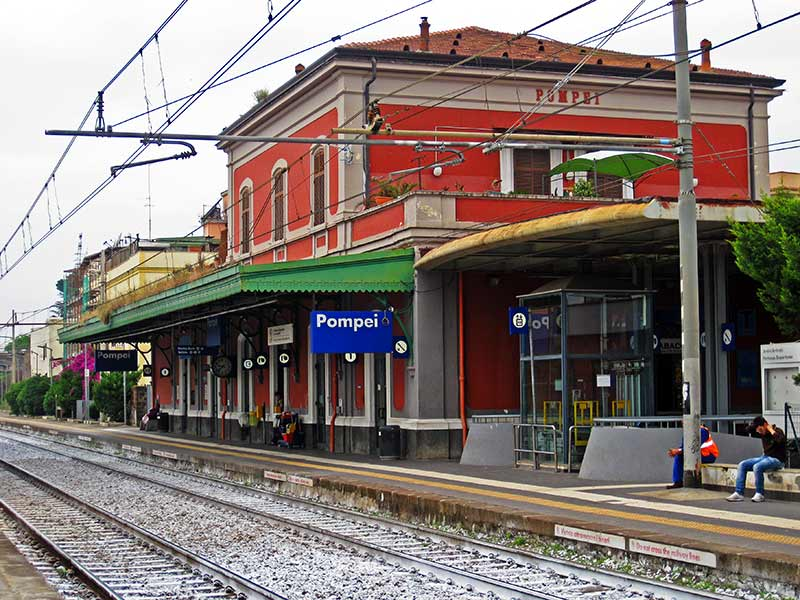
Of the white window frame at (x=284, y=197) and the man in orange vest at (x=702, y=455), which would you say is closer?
the man in orange vest at (x=702, y=455)

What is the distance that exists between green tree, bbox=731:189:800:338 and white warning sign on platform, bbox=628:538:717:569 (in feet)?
26.2

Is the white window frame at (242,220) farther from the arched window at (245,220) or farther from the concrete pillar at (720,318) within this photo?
the concrete pillar at (720,318)

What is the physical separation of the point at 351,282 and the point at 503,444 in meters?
5.04

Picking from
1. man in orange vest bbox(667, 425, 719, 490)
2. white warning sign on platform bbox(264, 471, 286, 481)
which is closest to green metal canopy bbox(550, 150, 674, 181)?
white warning sign on platform bbox(264, 471, 286, 481)

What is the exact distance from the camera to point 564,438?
2325 centimetres

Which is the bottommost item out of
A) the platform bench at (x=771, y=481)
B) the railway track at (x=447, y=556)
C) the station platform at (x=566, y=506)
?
the railway track at (x=447, y=556)

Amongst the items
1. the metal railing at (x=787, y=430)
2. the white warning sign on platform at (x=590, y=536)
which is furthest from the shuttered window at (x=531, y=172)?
the white warning sign on platform at (x=590, y=536)

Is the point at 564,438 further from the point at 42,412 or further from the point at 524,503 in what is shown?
the point at 42,412

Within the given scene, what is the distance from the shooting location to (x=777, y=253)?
19891 millimetres

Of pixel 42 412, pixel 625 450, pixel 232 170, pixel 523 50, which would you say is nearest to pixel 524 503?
pixel 625 450

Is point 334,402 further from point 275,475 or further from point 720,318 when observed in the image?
point 720,318

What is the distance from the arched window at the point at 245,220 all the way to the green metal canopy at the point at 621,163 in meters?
13.9

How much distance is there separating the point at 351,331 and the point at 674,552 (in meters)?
15.2

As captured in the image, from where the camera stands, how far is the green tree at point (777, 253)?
19.8 metres
